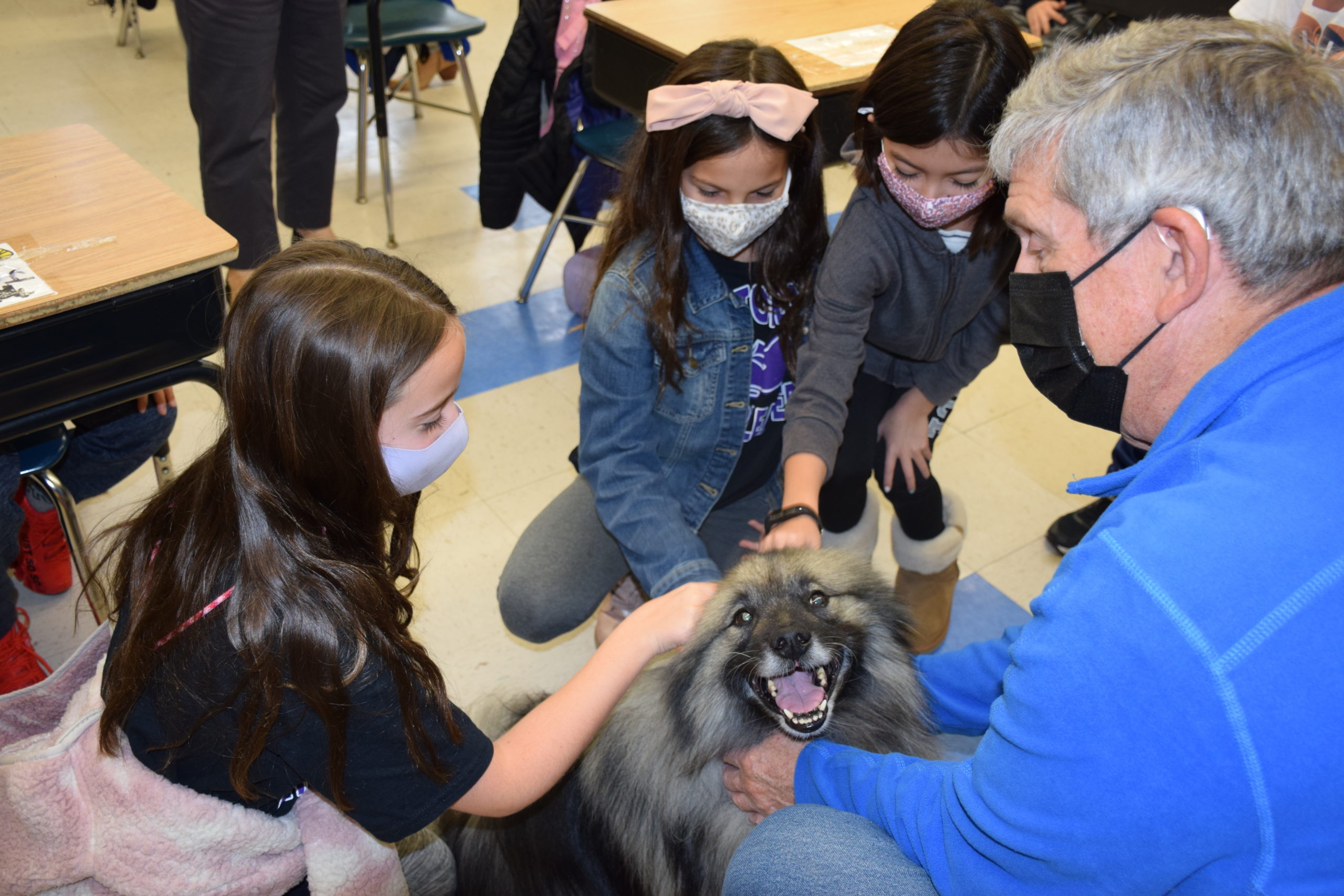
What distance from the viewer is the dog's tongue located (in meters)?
1.52

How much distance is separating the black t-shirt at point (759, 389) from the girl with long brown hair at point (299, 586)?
870mm

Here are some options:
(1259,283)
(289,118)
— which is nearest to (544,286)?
(289,118)

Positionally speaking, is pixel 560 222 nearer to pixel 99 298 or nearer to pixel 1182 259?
pixel 99 298

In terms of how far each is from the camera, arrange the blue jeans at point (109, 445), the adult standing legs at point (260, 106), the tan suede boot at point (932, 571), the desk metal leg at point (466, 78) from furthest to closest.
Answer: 1. the desk metal leg at point (466, 78)
2. the adult standing legs at point (260, 106)
3. the tan suede boot at point (932, 571)
4. the blue jeans at point (109, 445)

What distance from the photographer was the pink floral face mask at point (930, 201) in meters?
1.79

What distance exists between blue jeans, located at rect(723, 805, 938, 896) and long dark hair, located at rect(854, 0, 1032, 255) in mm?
1140

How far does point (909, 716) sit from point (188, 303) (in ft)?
4.95

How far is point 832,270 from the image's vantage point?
6.35 feet

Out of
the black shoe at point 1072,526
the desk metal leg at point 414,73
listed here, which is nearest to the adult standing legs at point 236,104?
the desk metal leg at point 414,73

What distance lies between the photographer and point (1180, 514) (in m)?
0.83

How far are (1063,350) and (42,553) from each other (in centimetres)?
237

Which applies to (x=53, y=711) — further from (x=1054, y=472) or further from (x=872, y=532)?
(x=1054, y=472)

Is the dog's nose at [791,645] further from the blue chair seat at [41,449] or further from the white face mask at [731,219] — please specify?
the blue chair seat at [41,449]

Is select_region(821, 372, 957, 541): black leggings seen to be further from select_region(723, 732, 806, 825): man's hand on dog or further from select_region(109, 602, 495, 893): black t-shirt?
select_region(109, 602, 495, 893): black t-shirt
